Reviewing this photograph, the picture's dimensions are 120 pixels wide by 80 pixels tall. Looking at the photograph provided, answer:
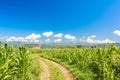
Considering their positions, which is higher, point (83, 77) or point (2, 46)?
point (2, 46)

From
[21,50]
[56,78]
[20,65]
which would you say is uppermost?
[21,50]

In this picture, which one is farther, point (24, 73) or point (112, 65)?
point (112, 65)

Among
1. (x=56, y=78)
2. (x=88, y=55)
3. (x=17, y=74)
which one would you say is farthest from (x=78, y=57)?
(x=17, y=74)

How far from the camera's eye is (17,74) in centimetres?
1606

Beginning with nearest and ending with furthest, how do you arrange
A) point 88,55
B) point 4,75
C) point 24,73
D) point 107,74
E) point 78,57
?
1. point 4,75
2. point 107,74
3. point 24,73
4. point 88,55
5. point 78,57

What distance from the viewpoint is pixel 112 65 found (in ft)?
57.5

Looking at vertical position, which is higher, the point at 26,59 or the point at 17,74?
the point at 26,59

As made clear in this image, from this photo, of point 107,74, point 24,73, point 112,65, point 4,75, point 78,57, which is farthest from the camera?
point 78,57

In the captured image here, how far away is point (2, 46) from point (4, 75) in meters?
5.56

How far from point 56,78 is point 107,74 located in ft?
17.2

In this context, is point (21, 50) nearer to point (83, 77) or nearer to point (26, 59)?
point (26, 59)

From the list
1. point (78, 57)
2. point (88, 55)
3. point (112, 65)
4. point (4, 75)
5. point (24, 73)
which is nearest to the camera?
point (4, 75)

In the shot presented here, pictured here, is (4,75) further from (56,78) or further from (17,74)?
(56,78)

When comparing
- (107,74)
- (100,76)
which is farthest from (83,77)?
(107,74)
